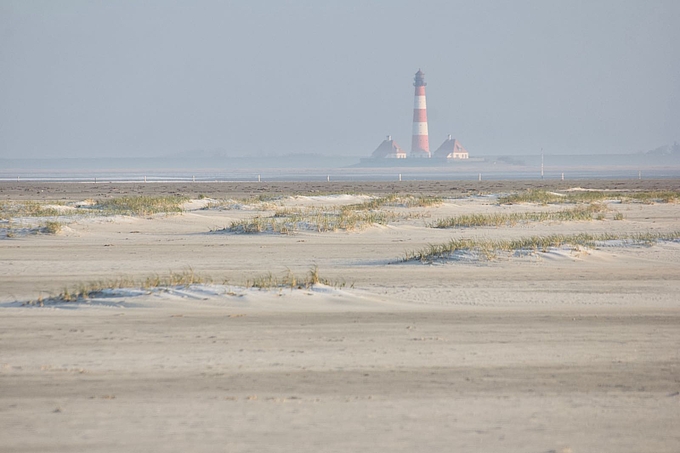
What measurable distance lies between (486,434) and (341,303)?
13.9 feet

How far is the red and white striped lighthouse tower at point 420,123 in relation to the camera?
152 meters

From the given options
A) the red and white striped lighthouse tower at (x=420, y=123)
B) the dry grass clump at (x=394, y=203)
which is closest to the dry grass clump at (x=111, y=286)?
the dry grass clump at (x=394, y=203)

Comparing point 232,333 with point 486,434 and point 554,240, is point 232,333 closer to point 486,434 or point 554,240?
point 486,434

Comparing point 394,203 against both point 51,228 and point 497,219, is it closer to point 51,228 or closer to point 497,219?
point 497,219

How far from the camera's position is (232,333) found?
7.93 meters

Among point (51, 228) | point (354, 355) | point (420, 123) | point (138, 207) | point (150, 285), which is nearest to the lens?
point (354, 355)

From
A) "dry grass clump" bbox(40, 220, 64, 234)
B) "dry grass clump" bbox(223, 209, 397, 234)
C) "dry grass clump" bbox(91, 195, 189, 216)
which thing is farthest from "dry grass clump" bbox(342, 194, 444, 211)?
"dry grass clump" bbox(40, 220, 64, 234)

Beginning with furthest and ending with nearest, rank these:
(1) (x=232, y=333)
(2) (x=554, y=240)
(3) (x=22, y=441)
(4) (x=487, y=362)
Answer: (2) (x=554, y=240) < (1) (x=232, y=333) < (4) (x=487, y=362) < (3) (x=22, y=441)

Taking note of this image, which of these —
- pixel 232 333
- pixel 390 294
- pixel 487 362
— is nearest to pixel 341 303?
pixel 390 294

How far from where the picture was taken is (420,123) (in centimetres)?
15462

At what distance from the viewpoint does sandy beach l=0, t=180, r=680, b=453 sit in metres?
5.24

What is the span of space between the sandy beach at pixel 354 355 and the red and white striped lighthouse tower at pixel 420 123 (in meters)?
139

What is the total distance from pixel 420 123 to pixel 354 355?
149181 millimetres

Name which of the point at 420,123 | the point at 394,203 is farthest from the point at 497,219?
the point at 420,123
